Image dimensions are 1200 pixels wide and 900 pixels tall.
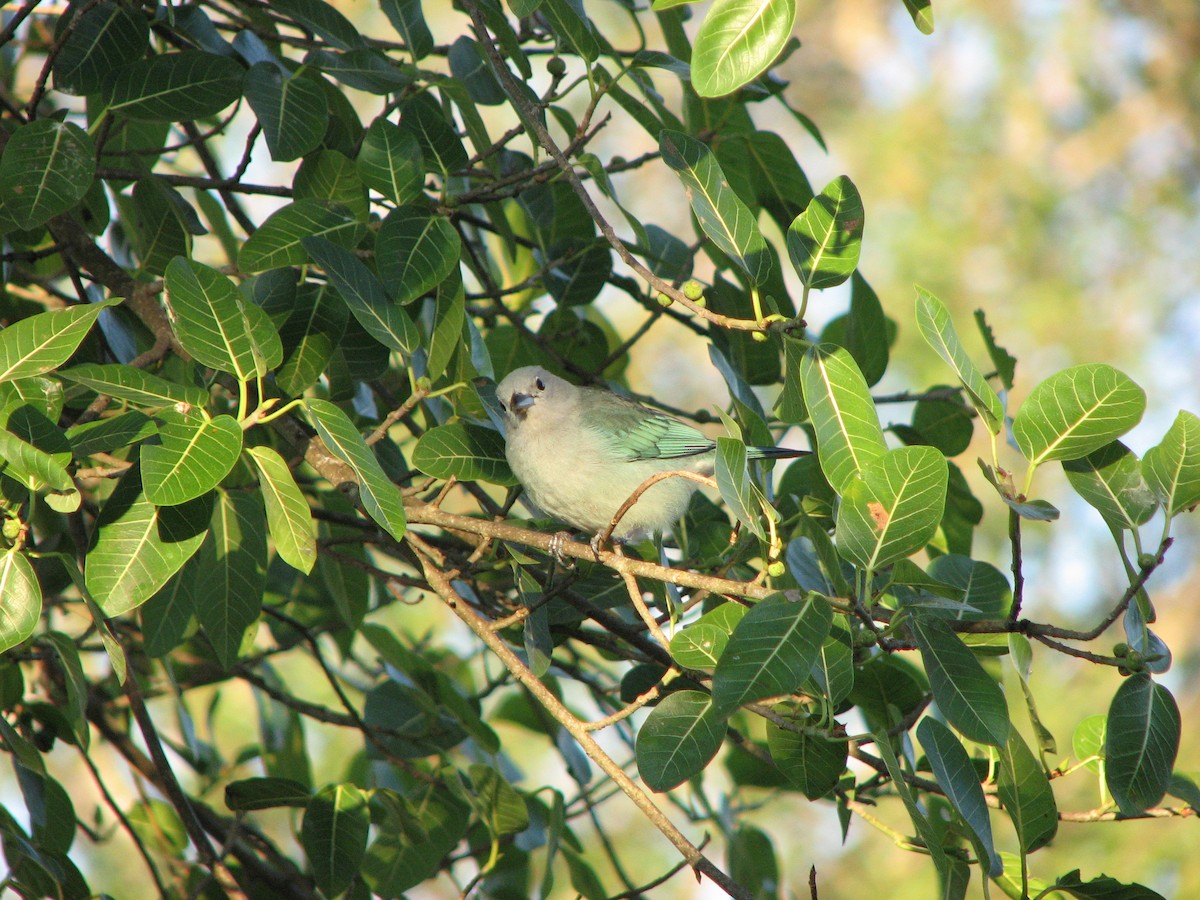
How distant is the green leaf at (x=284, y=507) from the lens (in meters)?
2.30

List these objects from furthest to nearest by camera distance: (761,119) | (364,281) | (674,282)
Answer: (761,119) → (674,282) → (364,281)

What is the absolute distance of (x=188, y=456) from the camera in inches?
83.8

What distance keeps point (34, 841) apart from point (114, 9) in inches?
88.6

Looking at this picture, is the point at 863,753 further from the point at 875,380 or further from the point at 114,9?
the point at 114,9

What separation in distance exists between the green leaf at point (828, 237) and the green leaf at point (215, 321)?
117 centimetres

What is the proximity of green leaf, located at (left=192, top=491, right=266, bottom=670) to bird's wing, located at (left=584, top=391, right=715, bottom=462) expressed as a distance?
5.34ft

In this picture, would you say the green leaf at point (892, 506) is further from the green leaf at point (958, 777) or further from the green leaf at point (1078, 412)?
the green leaf at point (958, 777)

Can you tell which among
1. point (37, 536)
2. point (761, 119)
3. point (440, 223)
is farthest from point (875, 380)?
point (761, 119)

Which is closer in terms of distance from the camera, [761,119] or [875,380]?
[875,380]

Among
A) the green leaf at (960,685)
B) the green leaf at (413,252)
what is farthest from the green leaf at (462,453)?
the green leaf at (960,685)

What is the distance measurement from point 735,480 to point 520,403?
2.05 metres

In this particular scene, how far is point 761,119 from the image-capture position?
1445 cm

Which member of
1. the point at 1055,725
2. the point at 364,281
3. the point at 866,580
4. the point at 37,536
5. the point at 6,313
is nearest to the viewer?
the point at 866,580

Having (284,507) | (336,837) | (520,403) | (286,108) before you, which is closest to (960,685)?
(284,507)
